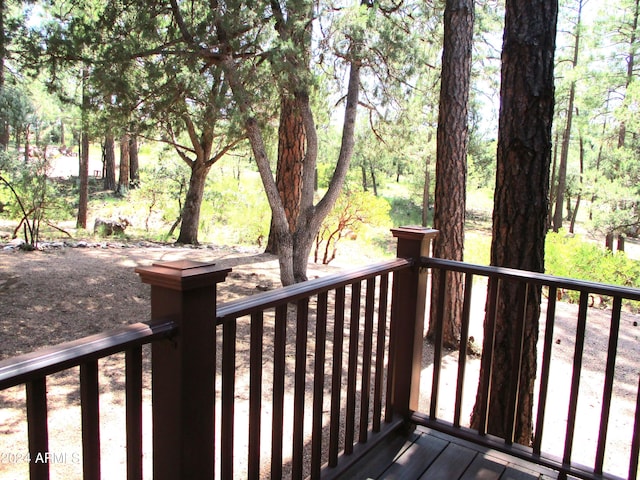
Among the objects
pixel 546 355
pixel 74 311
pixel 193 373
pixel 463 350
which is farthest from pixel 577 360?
pixel 74 311

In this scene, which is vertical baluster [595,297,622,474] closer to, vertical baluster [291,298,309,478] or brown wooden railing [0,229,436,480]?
brown wooden railing [0,229,436,480]

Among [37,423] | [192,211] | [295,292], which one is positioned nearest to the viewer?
[37,423]

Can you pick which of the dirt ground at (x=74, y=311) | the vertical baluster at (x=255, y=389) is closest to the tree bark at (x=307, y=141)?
the dirt ground at (x=74, y=311)

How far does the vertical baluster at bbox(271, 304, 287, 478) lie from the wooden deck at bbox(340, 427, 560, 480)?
0.46m

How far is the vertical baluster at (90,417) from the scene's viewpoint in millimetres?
1062

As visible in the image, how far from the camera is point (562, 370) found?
441 centimetres

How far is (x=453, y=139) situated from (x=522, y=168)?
2.22 m

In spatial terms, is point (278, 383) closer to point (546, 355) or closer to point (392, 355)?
point (392, 355)

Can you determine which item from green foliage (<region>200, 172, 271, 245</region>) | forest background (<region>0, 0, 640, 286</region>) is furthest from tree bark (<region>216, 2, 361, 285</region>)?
green foliage (<region>200, 172, 271, 245</region>)

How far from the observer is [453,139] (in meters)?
4.52

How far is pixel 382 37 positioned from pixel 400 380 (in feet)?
12.6

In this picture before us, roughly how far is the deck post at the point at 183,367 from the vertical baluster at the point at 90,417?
202 millimetres

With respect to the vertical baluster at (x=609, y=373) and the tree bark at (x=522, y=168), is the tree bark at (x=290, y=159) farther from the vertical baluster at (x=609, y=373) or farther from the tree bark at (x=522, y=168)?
the vertical baluster at (x=609, y=373)

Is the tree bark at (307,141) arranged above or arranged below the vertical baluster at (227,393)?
above
